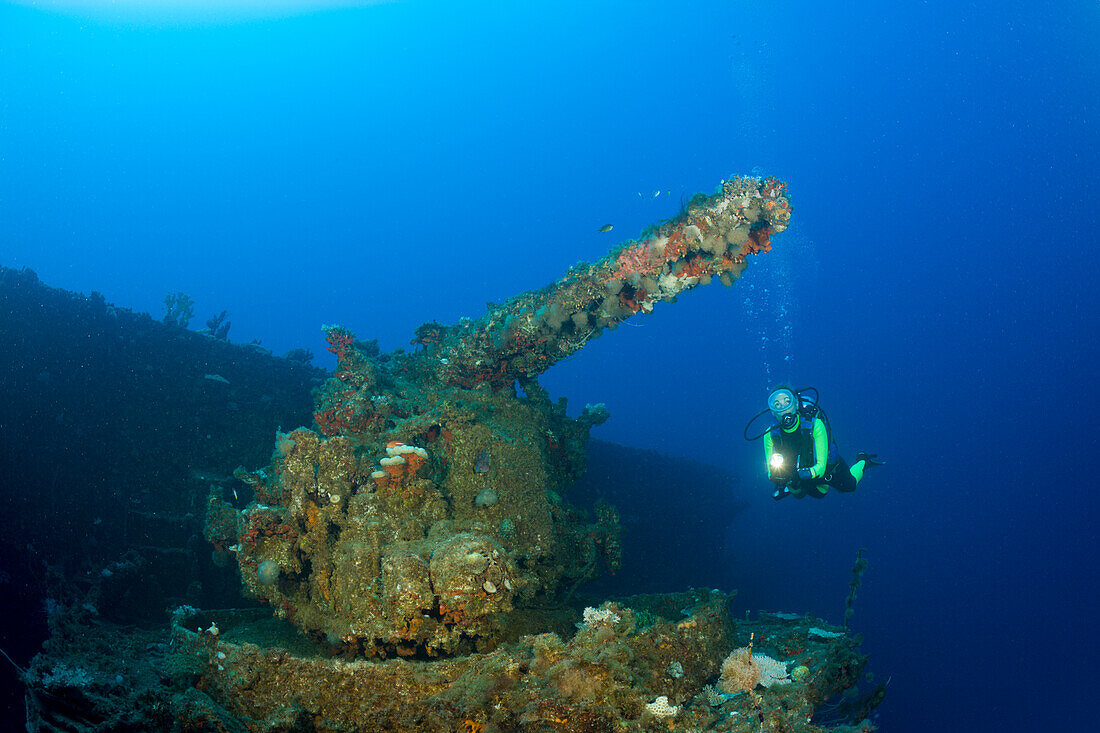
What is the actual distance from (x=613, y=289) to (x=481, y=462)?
2724mm

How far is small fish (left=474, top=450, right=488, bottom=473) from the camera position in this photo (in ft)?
19.7

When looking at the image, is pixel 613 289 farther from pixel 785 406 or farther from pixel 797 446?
pixel 797 446

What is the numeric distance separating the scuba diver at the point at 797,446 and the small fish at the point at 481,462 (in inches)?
170

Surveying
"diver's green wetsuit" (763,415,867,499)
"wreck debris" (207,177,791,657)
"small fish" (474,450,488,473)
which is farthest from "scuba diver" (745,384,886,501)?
"small fish" (474,450,488,473)

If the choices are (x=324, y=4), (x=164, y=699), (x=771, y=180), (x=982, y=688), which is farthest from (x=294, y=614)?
(x=324, y=4)

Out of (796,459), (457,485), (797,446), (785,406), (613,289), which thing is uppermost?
(613,289)

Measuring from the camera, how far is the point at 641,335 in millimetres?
126500

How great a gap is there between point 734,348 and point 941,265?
1669 inches

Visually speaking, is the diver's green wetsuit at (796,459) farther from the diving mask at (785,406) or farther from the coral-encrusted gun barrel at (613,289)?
the coral-encrusted gun barrel at (613,289)

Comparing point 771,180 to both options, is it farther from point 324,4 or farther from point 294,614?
point 324,4

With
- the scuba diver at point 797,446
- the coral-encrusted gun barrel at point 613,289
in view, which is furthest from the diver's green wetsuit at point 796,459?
the coral-encrusted gun barrel at point 613,289

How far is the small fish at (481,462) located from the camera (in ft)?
19.7

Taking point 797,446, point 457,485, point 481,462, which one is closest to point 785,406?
point 797,446

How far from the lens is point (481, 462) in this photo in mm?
6020
